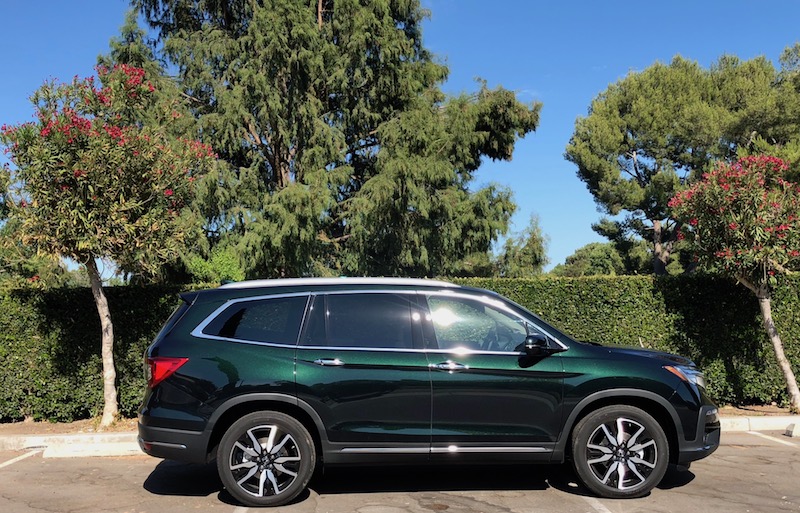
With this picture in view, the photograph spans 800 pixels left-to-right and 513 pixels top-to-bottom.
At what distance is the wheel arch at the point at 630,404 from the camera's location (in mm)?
5043

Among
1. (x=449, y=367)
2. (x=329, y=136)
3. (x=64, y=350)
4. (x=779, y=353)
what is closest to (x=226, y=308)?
(x=449, y=367)

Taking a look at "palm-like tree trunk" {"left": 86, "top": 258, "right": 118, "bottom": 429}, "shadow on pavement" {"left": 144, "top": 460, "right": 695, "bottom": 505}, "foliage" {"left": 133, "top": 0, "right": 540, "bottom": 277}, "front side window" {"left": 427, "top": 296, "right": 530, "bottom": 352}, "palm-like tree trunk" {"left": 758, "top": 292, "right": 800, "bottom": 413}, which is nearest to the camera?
"front side window" {"left": 427, "top": 296, "right": 530, "bottom": 352}

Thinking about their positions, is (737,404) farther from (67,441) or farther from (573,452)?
(67,441)

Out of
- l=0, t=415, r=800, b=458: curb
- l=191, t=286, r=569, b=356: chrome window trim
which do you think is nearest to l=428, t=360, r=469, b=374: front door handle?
l=191, t=286, r=569, b=356: chrome window trim

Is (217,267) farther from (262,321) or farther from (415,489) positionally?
(415,489)

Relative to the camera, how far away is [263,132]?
57.8 ft

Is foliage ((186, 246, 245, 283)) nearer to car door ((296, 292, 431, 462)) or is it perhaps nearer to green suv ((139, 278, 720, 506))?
green suv ((139, 278, 720, 506))

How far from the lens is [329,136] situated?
1731 centimetres

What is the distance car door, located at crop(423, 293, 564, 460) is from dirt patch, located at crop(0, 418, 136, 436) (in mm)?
5215

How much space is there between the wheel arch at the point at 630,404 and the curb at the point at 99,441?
3684 mm

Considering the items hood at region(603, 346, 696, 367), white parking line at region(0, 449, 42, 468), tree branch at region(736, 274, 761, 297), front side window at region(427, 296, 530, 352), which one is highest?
tree branch at region(736, 274, 761, 297)

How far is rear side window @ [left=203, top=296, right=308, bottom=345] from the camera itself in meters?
5.14

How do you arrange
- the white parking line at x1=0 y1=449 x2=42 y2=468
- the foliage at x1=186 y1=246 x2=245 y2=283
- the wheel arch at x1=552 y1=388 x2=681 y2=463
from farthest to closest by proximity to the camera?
the foliage at x1=186 y1=246 x2=245 y2=283, the white parking line at x1=0 y1=449 x2=42 y2=468, the wheel arch at x1=552 y1=388 x2=681 y2=463

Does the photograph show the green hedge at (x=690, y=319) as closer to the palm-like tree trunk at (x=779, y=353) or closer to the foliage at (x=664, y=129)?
the palm-like tree trunk at (x=779, y=353)
